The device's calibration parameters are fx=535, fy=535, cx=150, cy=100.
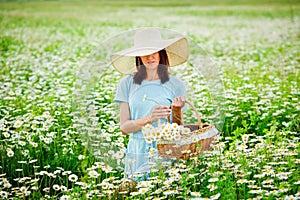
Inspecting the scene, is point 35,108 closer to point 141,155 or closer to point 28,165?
point 28,165

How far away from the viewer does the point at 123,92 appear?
4.32 meters

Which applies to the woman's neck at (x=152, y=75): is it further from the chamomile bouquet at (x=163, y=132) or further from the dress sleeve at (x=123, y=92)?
the chamomile bouquet at (x=163, y=132)

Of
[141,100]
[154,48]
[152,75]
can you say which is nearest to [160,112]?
[141,100]

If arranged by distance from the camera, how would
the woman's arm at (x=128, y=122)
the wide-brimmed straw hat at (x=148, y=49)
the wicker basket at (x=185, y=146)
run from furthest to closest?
1. the wide-brimmed straw hat at (x=148, y=49)
2. the woman's arm at (x=128, y=122)
3. the wicker basket at (x=185, y=146)

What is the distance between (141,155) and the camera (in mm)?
4102

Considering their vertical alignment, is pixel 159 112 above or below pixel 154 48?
below

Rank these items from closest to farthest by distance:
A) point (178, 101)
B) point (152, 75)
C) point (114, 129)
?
point (178, 101) → point (152, 75) → point (114, 129)

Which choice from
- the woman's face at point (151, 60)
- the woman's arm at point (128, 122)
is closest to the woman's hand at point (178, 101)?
the woman's arm at point (128, 122)

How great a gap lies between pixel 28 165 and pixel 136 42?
1.34 meters

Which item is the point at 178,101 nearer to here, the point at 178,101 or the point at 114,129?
the point at 178,101

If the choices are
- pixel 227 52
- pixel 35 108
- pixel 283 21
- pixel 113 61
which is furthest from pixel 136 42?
pixel 283 21

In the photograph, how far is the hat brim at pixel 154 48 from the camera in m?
4.24

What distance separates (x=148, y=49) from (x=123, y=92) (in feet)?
1.34

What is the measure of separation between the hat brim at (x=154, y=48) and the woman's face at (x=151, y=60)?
0.07 m
